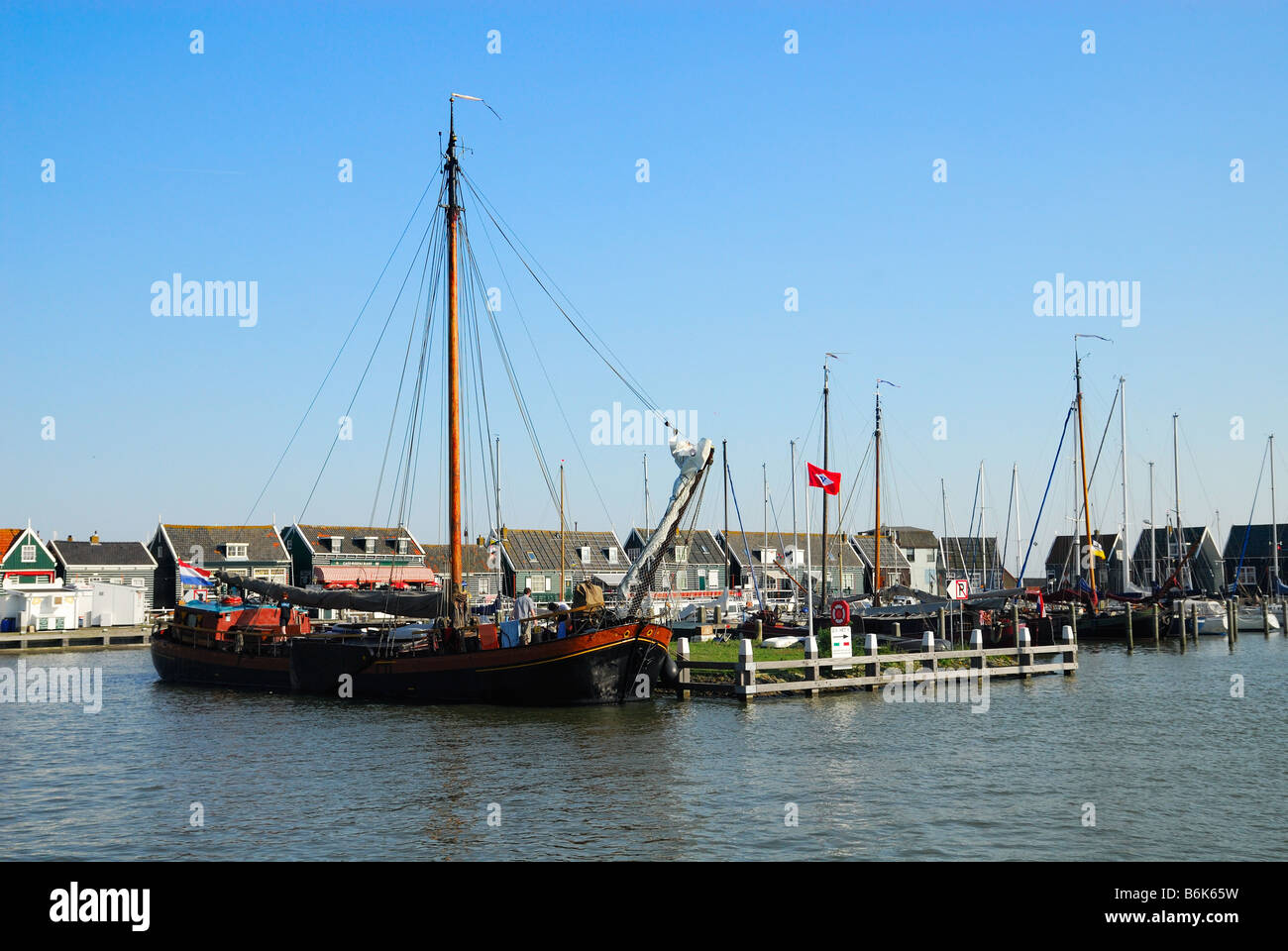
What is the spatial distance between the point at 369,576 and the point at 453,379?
117 feet

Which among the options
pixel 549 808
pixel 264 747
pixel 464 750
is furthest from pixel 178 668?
pixel 549 808

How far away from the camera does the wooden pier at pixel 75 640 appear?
64.4m

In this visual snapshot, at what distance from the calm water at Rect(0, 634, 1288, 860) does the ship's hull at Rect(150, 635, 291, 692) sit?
3.50 metres

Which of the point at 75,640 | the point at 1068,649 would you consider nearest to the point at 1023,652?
the point at 1068,649

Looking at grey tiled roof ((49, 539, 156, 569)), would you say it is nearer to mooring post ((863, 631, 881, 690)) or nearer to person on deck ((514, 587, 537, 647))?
person on deck ((514, 587, 537, 647))

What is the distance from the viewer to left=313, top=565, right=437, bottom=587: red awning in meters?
49.2

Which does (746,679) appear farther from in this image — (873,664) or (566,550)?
(566,550)

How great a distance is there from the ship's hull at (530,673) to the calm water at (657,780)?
100cm

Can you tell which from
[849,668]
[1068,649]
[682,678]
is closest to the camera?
[682,678]

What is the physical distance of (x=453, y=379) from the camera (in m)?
38.9

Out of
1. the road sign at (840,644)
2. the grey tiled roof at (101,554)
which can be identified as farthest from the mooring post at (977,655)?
the grey tiled roof at (101,554)

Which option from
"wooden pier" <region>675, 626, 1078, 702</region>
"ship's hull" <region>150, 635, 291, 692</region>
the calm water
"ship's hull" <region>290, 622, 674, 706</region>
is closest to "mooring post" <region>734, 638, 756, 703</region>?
"wooden pier" <region>675, 626, 1078, 702</region>

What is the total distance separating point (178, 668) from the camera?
146 ft

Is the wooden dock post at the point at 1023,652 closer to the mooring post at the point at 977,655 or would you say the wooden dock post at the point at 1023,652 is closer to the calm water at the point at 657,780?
the mooring post at the point at 977,655
